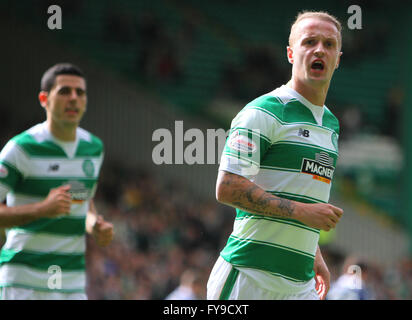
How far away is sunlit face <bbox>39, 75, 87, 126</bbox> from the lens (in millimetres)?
4863

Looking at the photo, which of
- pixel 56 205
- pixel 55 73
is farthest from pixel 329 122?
pixel 55 73

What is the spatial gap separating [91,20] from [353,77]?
725 cm

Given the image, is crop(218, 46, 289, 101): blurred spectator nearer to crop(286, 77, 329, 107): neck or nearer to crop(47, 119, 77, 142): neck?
crop(47, 119, 77, 142): neck

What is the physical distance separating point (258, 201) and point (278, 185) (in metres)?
0.22

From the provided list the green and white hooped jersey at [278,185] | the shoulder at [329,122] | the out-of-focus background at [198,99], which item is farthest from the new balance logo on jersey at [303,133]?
the out-of-focus background at [198,99]

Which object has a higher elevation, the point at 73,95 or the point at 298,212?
the point at 73,95

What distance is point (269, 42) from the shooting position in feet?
59.8

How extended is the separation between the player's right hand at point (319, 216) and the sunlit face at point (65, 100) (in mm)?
2230

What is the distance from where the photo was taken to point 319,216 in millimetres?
3115

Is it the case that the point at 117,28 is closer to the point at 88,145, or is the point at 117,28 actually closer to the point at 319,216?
the point at 88,145

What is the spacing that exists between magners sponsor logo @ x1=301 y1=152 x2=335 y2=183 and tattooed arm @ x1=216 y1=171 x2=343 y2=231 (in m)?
0.27

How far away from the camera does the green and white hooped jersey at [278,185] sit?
10.9ft

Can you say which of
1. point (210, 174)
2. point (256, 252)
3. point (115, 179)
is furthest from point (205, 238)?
point (256, 252)

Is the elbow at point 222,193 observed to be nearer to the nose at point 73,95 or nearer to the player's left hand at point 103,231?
the player's left hand at point 103,231
